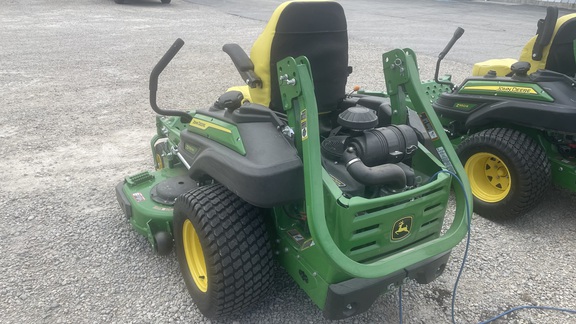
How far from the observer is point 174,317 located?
242cm

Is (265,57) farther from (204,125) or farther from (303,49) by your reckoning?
(204,125)

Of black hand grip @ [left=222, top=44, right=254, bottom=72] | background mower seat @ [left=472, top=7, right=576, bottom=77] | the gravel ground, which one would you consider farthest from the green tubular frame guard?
background mower seat @ [left=472, top=7, right=576, bottom=77]

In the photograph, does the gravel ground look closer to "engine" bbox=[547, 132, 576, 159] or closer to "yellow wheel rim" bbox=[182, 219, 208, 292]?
"yellow wheel rim" bbox=[182, 219, 208, 292]

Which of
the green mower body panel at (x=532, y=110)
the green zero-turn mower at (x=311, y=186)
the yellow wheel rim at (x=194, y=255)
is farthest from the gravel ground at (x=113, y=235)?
the green mower body panel at (x=532, y=110)

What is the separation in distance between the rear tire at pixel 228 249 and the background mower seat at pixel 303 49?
60 centimetres

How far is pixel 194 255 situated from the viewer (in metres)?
2.57

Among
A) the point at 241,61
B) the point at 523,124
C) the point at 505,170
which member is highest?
the point at 241,61

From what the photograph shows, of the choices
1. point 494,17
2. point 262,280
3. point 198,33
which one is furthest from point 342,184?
point 494,17

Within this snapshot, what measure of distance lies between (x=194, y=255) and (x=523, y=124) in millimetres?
2378

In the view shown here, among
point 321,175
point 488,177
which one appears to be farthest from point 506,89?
point 321,175

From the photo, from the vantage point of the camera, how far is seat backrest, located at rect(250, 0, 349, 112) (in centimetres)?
233

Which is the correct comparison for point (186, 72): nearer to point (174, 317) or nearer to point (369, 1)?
point (174, 317)

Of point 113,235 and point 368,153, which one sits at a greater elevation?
point 368,153

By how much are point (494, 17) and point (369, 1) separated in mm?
5422
